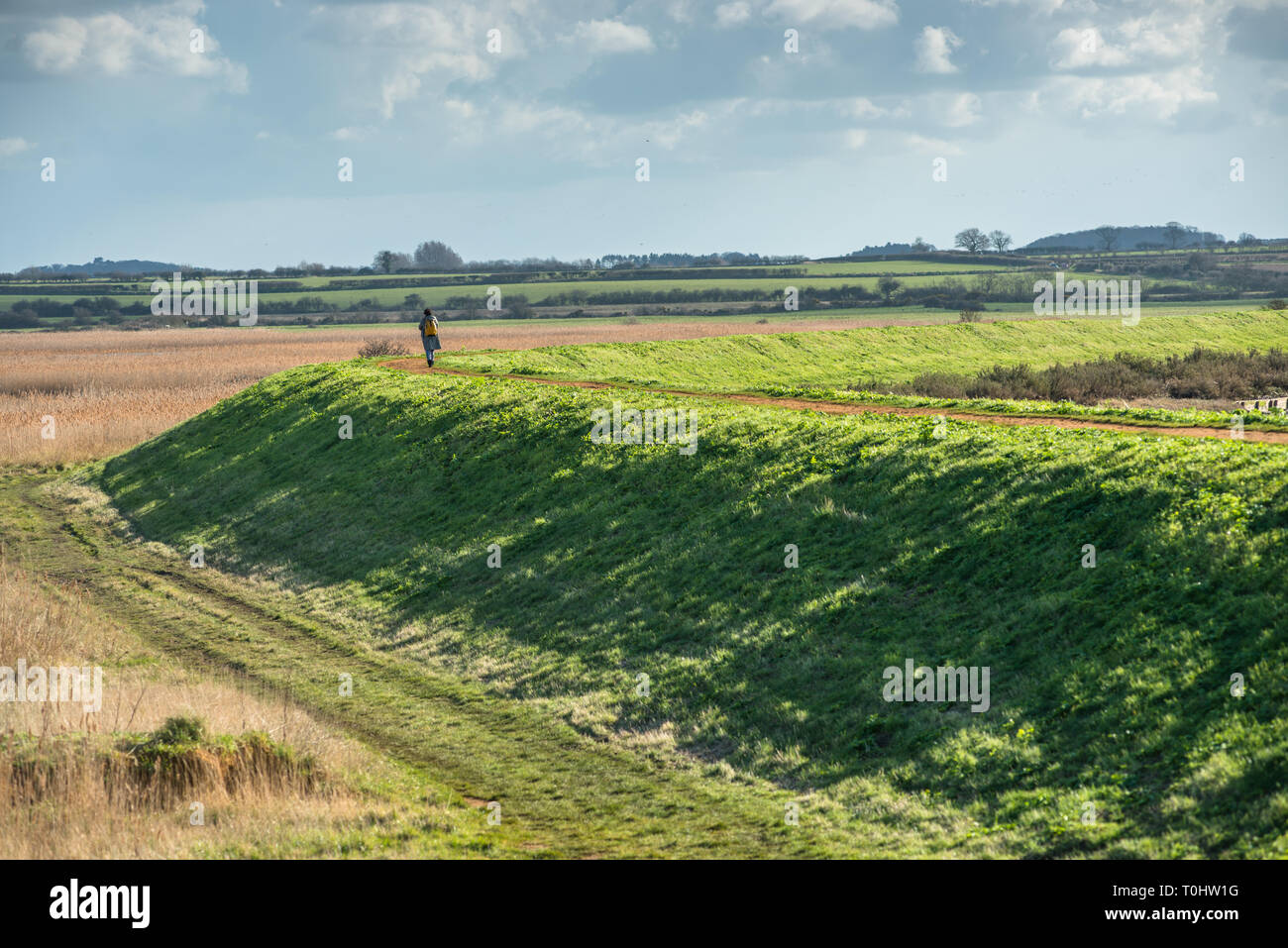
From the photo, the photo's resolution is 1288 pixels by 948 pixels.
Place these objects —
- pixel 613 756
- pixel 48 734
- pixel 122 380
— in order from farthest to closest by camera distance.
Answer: pixel 122 380
pixel 613 756
pixel 48 734

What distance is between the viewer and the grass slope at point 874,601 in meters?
11.5

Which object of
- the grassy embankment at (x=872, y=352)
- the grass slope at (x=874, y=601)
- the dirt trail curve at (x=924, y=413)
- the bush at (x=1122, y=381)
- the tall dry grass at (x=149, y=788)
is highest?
the grassy embankment at (x=872, y=352)

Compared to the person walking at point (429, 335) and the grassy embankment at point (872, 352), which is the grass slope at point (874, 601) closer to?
the grassy embankment at point (872, 352)

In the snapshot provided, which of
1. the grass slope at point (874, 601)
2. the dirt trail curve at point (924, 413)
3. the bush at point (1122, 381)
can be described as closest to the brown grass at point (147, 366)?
the dirt trail curve at point (924, 413)

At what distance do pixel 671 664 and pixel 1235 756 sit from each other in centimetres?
812

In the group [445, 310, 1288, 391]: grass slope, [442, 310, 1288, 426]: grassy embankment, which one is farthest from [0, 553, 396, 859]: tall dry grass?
[445, 310, 1288, 391]: grass slope

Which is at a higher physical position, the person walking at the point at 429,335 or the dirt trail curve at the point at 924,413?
the person walking at the point at 429,335

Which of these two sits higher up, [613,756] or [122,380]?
[122,380]

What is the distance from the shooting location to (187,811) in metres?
11.9

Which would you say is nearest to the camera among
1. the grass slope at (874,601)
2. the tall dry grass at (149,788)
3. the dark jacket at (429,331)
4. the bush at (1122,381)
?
the tall dry grass at (149,788)

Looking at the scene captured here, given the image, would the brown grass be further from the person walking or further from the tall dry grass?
the tall dry grass

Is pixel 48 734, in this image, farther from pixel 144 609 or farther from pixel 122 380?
pixel 122 380
